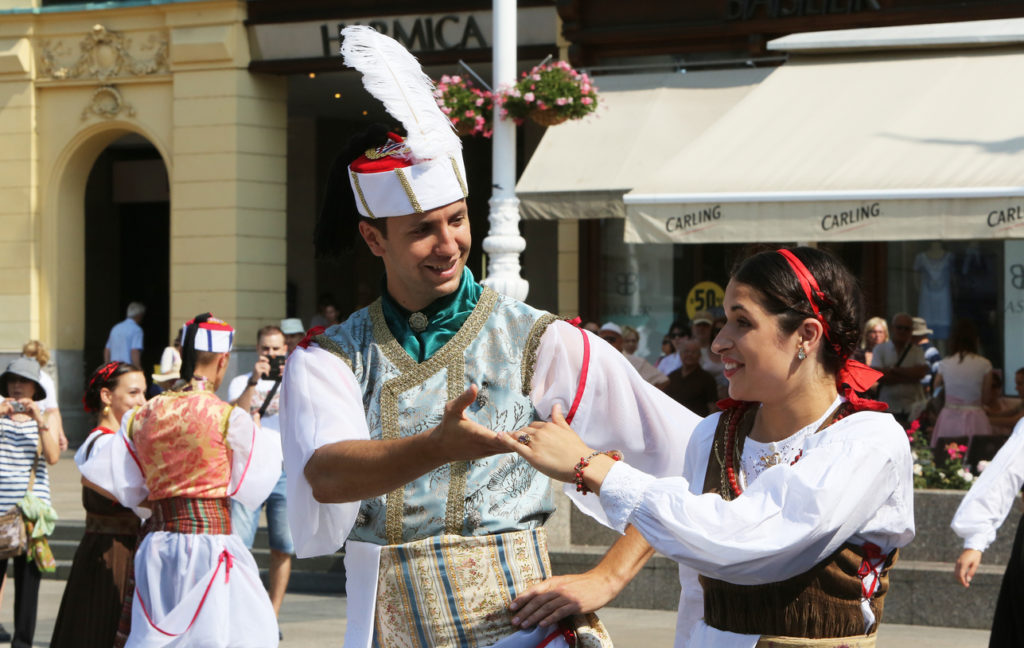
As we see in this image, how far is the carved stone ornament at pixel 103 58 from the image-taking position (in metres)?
18.3

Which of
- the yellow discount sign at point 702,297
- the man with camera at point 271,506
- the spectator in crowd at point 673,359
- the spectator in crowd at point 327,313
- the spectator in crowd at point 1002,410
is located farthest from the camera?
the spectator in crowd at point 327,313

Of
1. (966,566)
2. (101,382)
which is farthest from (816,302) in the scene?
(101,382)

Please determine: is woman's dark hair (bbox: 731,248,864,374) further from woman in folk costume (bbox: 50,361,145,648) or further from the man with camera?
the man with camera

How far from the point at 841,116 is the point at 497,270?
293 cm

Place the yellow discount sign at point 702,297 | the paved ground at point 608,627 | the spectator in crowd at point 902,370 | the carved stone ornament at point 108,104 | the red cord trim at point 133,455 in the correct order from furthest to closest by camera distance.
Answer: the carved stone ornament at point 108,104 → the yellow discount sign at point 702,297 → the spectator in crowd at point 902,370 → the paved ground at point 608,627 → the red cord trim at point 133,455

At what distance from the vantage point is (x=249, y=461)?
681 cm

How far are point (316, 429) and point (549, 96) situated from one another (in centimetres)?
913

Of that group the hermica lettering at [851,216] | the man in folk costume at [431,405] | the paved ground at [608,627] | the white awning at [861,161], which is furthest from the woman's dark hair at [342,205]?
the hermica lettering at [851,216]

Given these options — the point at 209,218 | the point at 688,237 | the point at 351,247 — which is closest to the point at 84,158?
the point at 209,218

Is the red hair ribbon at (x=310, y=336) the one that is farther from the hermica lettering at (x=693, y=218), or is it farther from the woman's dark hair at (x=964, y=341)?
the woman's dark hair at (x=964, y=341)

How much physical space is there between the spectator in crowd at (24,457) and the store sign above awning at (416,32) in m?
8.27

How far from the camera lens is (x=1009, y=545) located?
8453 millimetres

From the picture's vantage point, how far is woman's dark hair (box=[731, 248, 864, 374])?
122 inches

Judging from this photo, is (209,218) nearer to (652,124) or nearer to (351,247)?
(652,124)
